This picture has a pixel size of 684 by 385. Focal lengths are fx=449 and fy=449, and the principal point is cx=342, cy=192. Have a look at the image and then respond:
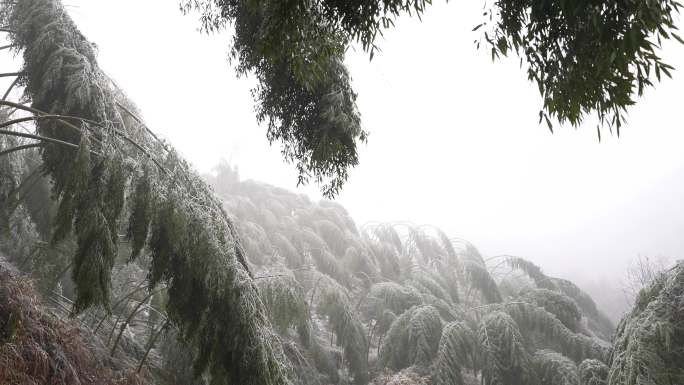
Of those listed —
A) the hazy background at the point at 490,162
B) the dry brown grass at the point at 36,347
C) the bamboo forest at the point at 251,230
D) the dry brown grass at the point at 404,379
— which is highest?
the hazy background at the point at 490,162

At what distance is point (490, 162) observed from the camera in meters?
46.0

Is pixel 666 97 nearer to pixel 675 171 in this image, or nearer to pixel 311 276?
pixel 675 171

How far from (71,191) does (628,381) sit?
19.5ft

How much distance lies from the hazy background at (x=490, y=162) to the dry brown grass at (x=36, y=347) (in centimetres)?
2056

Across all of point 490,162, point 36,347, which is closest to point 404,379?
point 36,347

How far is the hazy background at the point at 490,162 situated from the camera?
3192 centimetres

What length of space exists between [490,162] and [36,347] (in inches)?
1815

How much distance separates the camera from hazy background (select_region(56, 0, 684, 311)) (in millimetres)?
31922

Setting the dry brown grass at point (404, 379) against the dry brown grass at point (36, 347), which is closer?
the dry brown grass at point (36, 347)

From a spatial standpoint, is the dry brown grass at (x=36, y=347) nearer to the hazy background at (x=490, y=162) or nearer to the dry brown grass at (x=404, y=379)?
the dry brown grass at (x=404, y=379)

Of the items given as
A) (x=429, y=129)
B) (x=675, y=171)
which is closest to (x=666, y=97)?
(x=675, y=171)

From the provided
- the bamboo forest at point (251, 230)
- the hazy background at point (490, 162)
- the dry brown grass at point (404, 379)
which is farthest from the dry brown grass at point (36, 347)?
the hazy background at point (490, 162)

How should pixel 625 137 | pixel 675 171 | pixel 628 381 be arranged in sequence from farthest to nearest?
1. pixel 625 137
2. pixel 675 171
3. pixel 628 381

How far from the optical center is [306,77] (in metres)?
2.78
